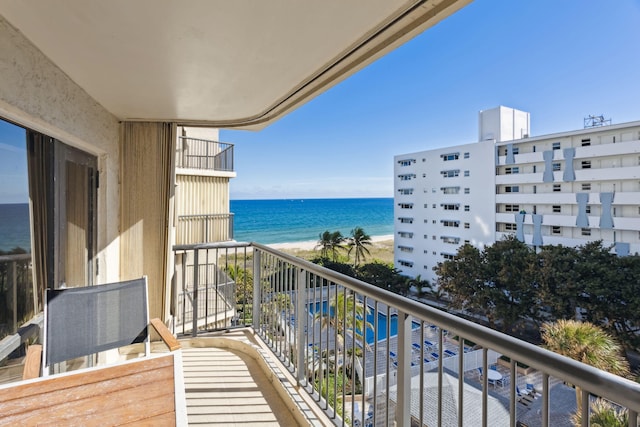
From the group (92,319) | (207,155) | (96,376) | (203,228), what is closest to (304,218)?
(207,155)

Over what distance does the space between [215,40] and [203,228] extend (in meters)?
8.23

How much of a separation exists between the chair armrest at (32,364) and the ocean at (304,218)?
31.5 metres

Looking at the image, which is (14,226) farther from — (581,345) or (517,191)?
(517,191)

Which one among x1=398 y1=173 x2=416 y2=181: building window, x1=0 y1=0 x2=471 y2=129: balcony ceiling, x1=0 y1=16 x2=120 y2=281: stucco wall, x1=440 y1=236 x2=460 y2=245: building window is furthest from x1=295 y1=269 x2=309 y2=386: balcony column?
x1=398 y1=173 x2=416 y2=181: building window

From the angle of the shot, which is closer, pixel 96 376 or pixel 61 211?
pixel 96 376

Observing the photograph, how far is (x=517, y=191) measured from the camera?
886 inches

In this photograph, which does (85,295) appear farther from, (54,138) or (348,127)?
(348,127)

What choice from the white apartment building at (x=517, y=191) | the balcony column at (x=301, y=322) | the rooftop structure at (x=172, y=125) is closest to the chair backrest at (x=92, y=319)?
the rooftop structure at (x=172, y=125)

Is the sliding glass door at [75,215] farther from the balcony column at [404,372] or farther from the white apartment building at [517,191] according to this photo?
the white apartment building at [517,191]

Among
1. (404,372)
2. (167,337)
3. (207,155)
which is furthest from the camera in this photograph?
(207,155)

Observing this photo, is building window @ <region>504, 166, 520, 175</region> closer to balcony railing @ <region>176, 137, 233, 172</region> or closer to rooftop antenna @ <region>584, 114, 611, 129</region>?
rooftop antenna @ <region>584, 114, 611, 129</region>

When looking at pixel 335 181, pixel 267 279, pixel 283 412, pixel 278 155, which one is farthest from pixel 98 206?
pixel 335 181

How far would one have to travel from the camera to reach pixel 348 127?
41.8m

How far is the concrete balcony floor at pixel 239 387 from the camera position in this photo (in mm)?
1969
